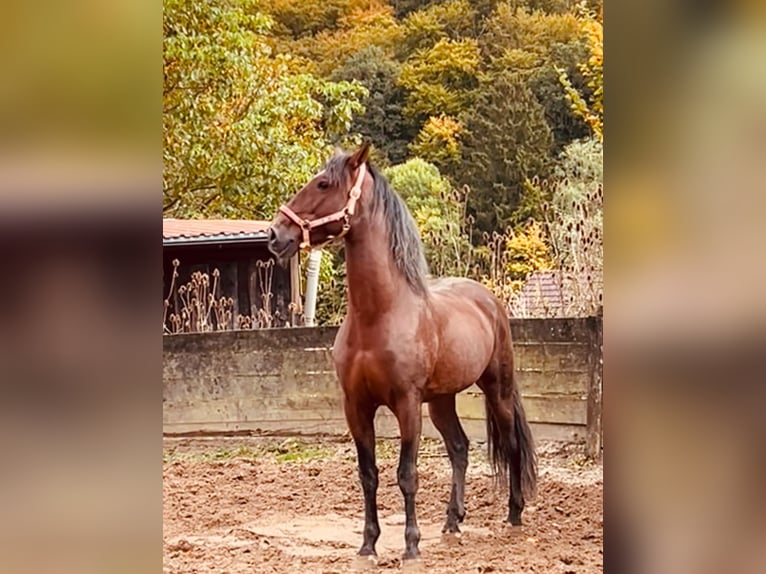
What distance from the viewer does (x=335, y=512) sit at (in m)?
2.61

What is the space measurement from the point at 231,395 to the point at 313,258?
0.60 m

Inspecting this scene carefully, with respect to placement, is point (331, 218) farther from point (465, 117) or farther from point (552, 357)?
point (552, 357)

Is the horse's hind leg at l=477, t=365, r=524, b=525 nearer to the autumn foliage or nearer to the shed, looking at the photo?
the autumn foliage

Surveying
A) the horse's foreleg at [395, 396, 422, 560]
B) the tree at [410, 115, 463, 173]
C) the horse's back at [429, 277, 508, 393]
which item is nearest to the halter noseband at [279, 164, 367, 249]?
the horse's back at [429, 277, 508, 393]

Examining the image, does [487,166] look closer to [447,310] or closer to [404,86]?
[404,86]

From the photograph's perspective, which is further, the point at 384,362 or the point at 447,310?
the point at 447,310

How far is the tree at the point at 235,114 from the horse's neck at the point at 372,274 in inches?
24.8

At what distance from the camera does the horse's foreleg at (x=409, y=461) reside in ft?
7.16

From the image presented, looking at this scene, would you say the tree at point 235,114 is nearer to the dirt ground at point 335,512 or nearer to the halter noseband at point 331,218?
the halter noseband at point 331,218

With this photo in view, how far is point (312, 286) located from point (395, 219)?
0.66m
